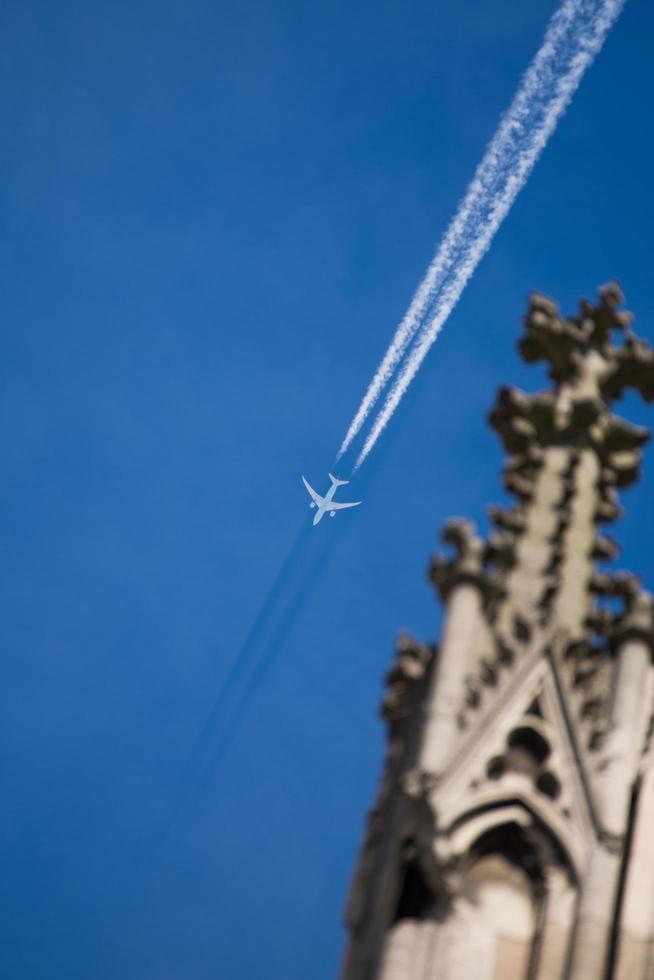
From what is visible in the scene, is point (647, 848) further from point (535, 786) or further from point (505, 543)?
point (505, 543)

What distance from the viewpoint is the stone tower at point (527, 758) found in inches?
1110

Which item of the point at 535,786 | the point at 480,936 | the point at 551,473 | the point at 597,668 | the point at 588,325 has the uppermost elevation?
the point at 588,325

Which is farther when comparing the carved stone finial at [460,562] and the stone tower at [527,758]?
the carved stone finial at [460,562]

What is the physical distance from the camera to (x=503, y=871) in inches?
1139

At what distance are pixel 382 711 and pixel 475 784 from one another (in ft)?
8.48

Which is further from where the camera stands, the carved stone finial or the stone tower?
the carved stone finial

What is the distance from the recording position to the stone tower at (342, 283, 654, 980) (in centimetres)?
2820

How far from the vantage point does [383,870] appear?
94.8ft

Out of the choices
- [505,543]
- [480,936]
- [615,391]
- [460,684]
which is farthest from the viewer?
[615,391]

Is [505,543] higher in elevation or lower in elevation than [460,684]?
Result: higher

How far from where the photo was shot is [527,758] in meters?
29.8

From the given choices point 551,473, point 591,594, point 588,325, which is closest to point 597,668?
point 591,594

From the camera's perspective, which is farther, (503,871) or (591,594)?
(591,594)

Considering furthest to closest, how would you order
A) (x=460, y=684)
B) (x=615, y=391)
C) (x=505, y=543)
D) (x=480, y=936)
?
(x=615, y=391) → (x=505, y=543) → (x=460, y=684) → (x=480, y=936)
